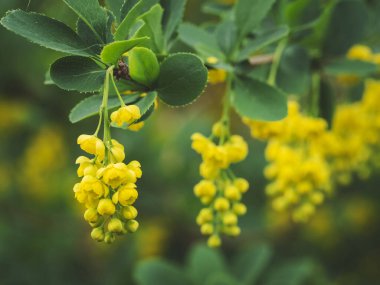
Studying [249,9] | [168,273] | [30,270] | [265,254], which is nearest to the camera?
[249,9]

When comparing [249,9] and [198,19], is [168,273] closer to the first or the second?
[249,9]

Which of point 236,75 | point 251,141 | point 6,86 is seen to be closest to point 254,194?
point 251,141

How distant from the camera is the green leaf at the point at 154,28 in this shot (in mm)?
1050

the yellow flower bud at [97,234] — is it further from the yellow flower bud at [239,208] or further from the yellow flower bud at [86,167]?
the yellow flower bud at [239,208]

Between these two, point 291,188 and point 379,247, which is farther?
point 379,247

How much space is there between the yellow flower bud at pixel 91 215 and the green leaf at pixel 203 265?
1108 mm

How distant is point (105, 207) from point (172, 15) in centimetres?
53

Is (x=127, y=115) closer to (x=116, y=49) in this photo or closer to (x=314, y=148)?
(x=116, y=49)

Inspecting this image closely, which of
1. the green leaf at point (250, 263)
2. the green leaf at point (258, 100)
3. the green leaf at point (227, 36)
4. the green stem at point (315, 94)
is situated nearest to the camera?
the green leaf at point (258, 100)

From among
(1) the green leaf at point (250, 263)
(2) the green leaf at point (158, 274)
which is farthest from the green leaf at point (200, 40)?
(1) the green leaf at point (250, 263)

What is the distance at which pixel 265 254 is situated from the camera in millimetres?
2125

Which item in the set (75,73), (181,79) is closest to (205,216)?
(181,79)

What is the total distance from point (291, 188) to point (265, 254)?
694 millimetres

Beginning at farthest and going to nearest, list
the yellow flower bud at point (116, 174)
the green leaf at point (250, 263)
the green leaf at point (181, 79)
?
the green leaf at point (250, 263)
the green leaf at point (181, 79)
the yellow flower bud at point (116, 174)
